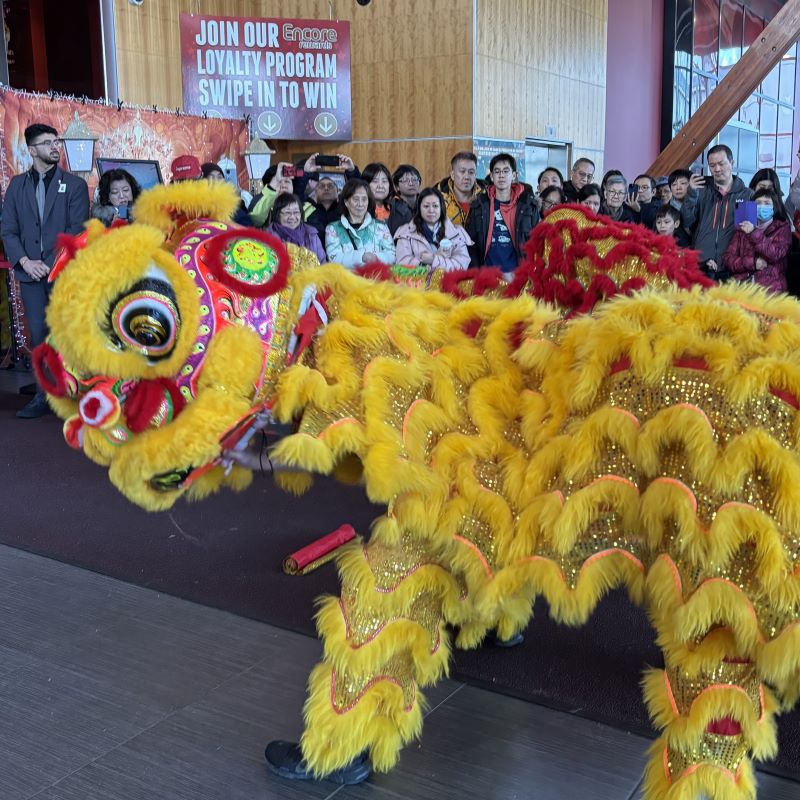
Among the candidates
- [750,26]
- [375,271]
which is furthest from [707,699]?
[750,26]

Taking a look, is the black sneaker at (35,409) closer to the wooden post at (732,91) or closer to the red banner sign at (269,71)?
the red banner sign at (269,71)

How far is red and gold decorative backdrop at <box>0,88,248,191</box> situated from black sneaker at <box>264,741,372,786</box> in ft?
15.6

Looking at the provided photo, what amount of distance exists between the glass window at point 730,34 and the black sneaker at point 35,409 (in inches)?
478

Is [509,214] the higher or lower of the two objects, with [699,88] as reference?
lower

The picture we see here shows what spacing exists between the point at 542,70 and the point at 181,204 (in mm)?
8772

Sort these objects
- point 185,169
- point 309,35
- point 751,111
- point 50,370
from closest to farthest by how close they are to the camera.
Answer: point 50,370 < point 185,169 < point 309,35 < point 751,111

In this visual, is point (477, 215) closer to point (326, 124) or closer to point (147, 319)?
point (147, 319)

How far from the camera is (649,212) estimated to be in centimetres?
523

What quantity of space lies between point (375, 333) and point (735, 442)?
558mm

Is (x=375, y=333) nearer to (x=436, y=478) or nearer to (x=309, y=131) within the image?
(x=436, y=478)

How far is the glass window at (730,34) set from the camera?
12977 mm

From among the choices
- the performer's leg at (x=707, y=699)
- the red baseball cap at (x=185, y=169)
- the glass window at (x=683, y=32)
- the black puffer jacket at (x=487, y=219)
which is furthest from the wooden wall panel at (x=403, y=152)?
the performer's leg at (x=707, y=699)

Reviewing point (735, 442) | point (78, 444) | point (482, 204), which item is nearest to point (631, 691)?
point (735, 442)

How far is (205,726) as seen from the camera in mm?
1670
